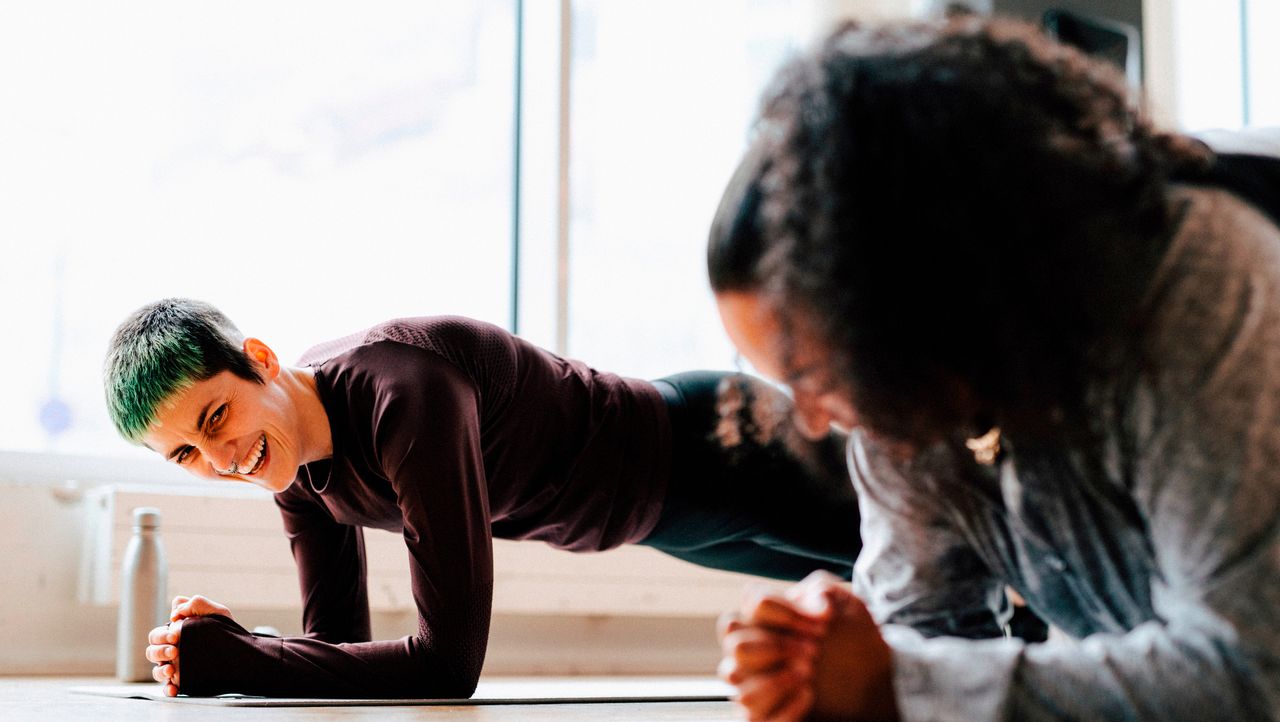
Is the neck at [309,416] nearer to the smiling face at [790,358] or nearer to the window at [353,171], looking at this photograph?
the smiling face at [790,358]

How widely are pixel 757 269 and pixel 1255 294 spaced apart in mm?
283

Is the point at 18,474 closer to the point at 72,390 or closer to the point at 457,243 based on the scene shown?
the point at 72,390

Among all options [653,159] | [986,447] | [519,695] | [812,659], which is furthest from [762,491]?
[653,159]

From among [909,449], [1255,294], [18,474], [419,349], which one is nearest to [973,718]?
[909,449]

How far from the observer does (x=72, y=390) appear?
2.49 m

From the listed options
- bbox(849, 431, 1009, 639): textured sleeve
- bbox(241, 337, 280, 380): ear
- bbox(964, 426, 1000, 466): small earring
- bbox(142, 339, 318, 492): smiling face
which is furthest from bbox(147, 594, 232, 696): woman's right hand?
bbox(964, 426, 1000, 466): small earring

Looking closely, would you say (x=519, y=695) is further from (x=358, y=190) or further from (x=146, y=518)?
(x=358, y=190)

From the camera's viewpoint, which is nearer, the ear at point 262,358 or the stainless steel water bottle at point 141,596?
the ear at point 262,358

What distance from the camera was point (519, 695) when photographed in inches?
65.6

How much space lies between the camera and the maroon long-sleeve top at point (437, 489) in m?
1.38

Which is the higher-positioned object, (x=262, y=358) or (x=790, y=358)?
(x=790, y=358)

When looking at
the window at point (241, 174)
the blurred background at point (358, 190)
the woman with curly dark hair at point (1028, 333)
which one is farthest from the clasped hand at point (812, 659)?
the window at point (241, 174)

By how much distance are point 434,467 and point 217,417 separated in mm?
282

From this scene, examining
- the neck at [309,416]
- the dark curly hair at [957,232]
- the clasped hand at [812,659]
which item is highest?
the dark curly hair at [957,232]
